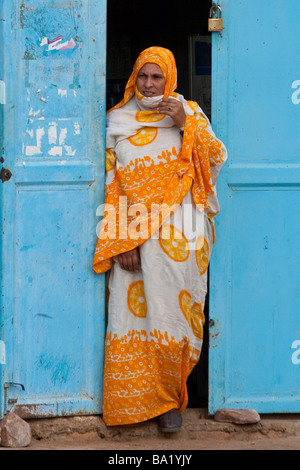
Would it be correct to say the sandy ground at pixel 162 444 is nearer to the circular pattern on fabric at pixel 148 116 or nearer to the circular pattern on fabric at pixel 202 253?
the circular pattern on fabric at pixel 202 253

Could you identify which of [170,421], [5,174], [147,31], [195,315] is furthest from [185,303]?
[147,31]

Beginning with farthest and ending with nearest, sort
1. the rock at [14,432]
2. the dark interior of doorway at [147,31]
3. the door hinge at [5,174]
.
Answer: the dark interior of doorway at [147,31], the door hinge at [5,174], the rock at [14,432]

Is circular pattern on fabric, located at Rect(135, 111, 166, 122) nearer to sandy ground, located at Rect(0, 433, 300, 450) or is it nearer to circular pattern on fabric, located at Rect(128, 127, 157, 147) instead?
circular pattern on fabric, located at Rect(128, 127, 157, 147)

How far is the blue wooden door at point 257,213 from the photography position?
3.68 meters

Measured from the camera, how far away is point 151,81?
3600 millimetres

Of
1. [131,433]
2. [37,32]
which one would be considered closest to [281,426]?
[131,433]

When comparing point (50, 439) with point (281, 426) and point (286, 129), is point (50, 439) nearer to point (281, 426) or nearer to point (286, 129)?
point (281, 426)

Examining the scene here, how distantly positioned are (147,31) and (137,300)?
2.59 m

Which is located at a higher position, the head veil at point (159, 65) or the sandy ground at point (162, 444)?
the head veil at point (159, 65)

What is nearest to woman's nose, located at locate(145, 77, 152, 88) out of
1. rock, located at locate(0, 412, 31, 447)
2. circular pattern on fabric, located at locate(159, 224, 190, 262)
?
circular pattern on fabric, located at locate(159, 224, 190, 262)

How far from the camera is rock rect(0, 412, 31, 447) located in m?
3.42


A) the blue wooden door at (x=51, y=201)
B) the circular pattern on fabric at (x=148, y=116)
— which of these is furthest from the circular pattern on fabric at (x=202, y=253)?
the circular pattern on fabric at (x=148, y=116)

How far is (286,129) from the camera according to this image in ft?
12.2

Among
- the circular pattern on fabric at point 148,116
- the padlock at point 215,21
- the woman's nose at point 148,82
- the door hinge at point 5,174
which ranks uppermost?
the padlock at point 215,21
